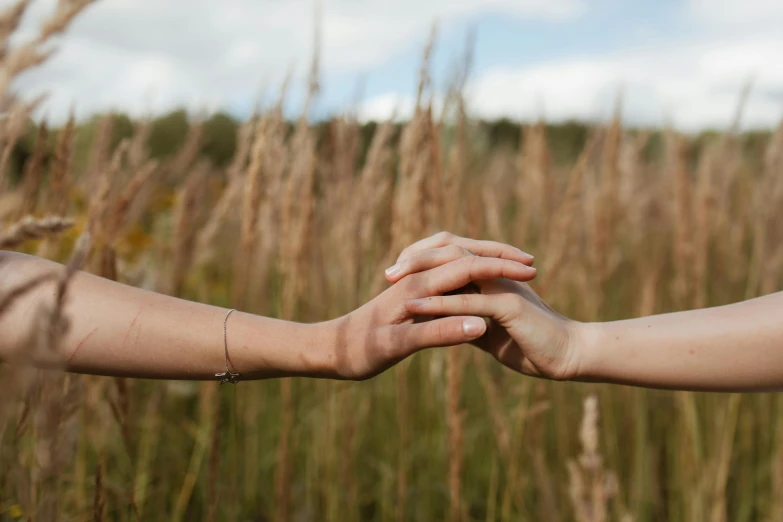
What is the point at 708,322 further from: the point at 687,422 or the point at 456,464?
the point at 687,422

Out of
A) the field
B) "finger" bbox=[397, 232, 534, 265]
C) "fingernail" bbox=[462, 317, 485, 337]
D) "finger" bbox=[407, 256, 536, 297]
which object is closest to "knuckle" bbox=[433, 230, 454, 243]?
"finger" bbox=[397, 232, 534, 265]

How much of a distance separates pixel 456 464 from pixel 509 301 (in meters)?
0.51

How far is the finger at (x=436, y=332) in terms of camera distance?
95 cm

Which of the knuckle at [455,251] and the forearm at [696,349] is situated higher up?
the knuckle at [455,251]

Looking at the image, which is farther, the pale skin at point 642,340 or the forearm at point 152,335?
the pale skin at point 642,340

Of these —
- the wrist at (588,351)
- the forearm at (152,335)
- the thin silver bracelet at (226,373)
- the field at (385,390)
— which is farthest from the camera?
the field at (385,390)

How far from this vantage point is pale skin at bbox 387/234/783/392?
97cm

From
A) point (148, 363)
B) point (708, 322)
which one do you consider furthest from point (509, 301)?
point (148, 363)

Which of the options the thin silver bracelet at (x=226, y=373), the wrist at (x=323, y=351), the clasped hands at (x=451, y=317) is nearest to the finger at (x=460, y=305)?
the clasped hands at (x=451, y=317)

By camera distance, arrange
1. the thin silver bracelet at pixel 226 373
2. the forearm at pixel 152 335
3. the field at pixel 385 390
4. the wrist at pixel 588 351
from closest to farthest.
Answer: the forearm at pixel 152 335 < the thin silver bracelet at pixel 226 373 < the wrist at pixel 588 351 < the field at pixel 385 390

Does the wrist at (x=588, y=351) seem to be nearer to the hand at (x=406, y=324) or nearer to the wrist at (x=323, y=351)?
the hand at (x=406, y=324)

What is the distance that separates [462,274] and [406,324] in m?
0.11

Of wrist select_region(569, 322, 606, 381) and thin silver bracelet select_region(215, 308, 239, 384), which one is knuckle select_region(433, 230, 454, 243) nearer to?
wrist select_region(569, 322, 606, 381)

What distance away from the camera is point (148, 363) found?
0.90 meters
